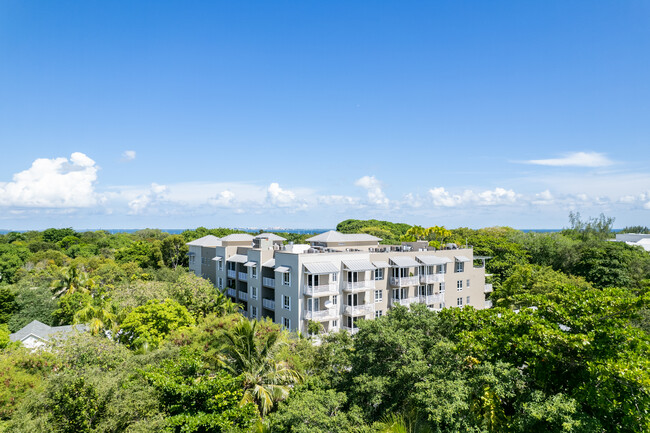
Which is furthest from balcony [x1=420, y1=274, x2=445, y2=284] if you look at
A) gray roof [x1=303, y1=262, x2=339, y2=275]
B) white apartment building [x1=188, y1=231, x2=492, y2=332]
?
gray roof [x1=303, y1=262, x2=339, y2=275]

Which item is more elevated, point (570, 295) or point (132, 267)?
point (570, 295)

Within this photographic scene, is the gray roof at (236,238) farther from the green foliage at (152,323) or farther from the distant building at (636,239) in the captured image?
the distant building at (636,239)

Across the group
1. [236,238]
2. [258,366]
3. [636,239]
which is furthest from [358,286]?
[636,239]

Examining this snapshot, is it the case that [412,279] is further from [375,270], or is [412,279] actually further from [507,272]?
[507,272]

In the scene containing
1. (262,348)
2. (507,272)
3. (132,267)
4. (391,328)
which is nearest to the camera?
(391,328)

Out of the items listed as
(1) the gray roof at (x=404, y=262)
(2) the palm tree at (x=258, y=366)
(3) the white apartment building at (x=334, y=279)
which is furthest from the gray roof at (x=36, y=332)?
(1) the gray roof at (x=404, y=262)

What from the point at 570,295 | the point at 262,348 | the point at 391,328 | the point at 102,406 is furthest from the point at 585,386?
the point at 102,406

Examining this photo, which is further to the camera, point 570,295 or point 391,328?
point 391,328
